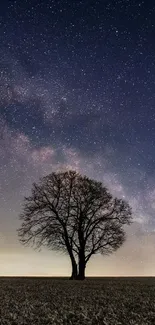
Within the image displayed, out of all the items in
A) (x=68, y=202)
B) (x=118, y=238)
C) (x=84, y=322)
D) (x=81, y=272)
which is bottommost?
(x=84, y=322)

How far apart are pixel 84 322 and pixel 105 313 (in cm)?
224

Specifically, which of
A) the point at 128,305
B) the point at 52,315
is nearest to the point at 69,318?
the point at 52,315

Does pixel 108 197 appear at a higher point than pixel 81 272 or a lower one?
higher

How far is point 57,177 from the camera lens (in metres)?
55.3

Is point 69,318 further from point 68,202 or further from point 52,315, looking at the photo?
point 68,202

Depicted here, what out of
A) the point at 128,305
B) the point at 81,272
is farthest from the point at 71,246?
the point at 128,305

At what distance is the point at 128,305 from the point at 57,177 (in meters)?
39.4

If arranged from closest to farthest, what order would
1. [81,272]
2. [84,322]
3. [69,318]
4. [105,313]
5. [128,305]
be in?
[84,322] → [69,318] → [105,313] → [128,305] → [81,272]

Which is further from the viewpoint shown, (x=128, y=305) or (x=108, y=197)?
(x=108, y=197)

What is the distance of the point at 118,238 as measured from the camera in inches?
2196

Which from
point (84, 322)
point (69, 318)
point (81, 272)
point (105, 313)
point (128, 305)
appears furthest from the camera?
point (81, 272)

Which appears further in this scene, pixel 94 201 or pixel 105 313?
pixel 94 201

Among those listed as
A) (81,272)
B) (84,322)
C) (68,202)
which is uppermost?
(68,202)

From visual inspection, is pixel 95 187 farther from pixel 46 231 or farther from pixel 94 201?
pixel 46 231
